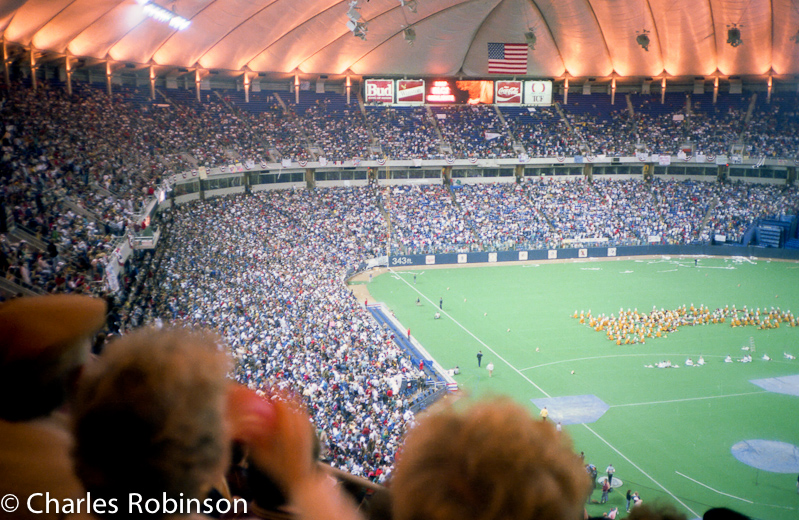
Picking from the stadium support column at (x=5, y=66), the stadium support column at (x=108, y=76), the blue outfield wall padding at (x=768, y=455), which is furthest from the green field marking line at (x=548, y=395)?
the stadium support column at (x=5, y=66)

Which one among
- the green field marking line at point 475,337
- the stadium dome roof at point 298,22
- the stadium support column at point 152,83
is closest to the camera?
the green field marking line at point 475,337

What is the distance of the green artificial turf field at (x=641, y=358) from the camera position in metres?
18.4

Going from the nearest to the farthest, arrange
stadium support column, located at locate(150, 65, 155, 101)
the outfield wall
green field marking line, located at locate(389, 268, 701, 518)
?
green field marking line, located at locate(389, 268, 701, 518), stadium support column, located at locate(150, 65, 155, 101), the outfield wall

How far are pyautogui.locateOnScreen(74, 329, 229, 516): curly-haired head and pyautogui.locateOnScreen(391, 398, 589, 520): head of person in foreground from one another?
0.56 meters

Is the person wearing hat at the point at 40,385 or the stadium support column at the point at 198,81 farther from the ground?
the stadium support column at the point at 198,81

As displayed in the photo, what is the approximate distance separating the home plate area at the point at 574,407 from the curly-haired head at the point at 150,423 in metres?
21.7

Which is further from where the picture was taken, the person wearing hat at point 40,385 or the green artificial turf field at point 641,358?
the green artificial turf field at point 641,358

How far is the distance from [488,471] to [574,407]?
2344cm

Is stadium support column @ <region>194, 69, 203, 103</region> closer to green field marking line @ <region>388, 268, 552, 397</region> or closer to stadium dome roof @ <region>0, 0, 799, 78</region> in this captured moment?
stadium dome roof @ <region>0, 0, 799, 78</region>

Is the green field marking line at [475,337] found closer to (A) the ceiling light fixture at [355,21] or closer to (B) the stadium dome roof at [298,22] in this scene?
(A) the ceiling light fixture at [355,21]

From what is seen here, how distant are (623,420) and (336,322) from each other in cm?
1231

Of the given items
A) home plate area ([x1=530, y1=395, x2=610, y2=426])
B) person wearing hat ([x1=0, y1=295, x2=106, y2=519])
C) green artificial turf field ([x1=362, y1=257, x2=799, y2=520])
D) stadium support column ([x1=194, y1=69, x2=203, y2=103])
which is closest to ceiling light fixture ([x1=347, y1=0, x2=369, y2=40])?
green artificial turf field ([x1=362, y1=257, x2=799, y2=520])

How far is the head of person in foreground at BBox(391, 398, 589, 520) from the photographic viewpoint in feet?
4.66

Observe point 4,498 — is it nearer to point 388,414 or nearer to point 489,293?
point 388,414
